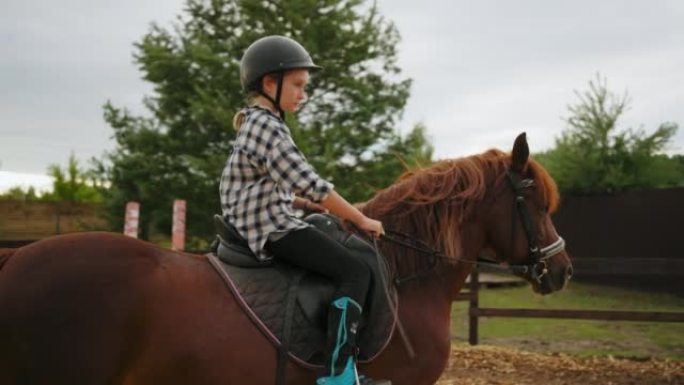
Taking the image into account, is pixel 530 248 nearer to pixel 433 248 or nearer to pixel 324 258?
pixel 433 248

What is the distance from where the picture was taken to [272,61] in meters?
3.29

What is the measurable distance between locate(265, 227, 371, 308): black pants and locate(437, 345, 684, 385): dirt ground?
503 cm

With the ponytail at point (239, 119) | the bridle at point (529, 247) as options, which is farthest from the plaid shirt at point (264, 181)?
the bridle at point (529, 247)

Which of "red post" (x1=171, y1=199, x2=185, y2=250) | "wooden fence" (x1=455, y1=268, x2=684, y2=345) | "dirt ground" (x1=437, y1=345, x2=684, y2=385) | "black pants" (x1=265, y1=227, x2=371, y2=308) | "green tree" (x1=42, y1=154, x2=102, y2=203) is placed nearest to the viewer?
"black pants" (x1=265, y1=227, x2=371, y2=308)

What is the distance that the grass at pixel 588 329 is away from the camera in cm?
1004

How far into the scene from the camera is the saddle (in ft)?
9.98

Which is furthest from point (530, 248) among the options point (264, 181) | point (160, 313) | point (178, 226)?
point (178, 226)

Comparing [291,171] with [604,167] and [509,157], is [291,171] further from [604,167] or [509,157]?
[604,167]

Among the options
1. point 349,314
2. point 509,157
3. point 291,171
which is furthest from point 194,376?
point 509,157

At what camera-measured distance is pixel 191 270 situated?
3.07m

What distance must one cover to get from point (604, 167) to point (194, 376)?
57.2ft

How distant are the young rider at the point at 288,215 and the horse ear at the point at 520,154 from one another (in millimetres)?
1124

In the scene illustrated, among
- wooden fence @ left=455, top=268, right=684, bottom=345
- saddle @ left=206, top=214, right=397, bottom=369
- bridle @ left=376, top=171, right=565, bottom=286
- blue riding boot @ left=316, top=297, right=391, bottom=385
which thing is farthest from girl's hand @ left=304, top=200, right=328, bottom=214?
wooden fence @ left=455, top=268, right=684, bottom=345

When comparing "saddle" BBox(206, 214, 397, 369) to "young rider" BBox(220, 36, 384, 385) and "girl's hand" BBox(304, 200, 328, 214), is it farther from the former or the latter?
"girl's hand" BBox(304, 200, 328, 214)
